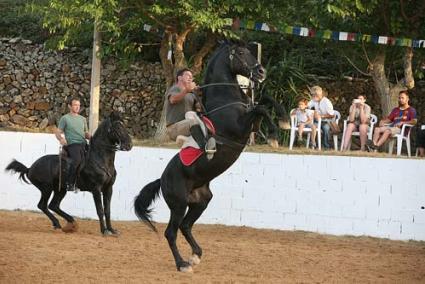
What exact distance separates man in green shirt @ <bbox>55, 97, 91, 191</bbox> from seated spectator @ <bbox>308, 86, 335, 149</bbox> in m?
5.13

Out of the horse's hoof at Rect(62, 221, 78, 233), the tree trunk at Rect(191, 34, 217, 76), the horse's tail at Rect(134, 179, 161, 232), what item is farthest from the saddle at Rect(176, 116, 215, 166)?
the tree trunk at Rect(191, 34, 217, 76)

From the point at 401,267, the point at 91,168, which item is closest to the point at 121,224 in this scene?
the point at 91,168

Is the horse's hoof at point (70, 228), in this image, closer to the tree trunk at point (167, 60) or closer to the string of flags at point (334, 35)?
the string of flags at point (334, 35)

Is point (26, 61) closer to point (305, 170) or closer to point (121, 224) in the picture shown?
point (121, 224)

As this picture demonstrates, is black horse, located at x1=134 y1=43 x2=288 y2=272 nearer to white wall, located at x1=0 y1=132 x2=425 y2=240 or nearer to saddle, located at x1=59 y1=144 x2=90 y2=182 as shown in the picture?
saddle, located at x1=59 y1=144 x2=90 y2=182

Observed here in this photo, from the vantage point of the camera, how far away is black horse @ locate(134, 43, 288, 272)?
33.2ft

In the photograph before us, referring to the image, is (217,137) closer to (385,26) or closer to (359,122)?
(359,122)

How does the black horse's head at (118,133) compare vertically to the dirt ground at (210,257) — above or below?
above

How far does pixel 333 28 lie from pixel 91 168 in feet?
25.6

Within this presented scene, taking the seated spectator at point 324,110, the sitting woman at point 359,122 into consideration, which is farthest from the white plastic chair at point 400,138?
the seated spectator at point 324,110

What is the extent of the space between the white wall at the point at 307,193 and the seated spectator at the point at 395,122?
2690 millimetres

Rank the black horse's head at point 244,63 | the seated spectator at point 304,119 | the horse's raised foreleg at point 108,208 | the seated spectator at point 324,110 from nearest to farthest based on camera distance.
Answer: the black horse's head at point 244,63 → the horse's raised foreleg at point 108,208 → the seated spectator at point 304,119 → the seated spectator at point 324,110

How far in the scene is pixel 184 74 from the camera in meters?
10.8

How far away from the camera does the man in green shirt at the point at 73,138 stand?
13.8 metres
